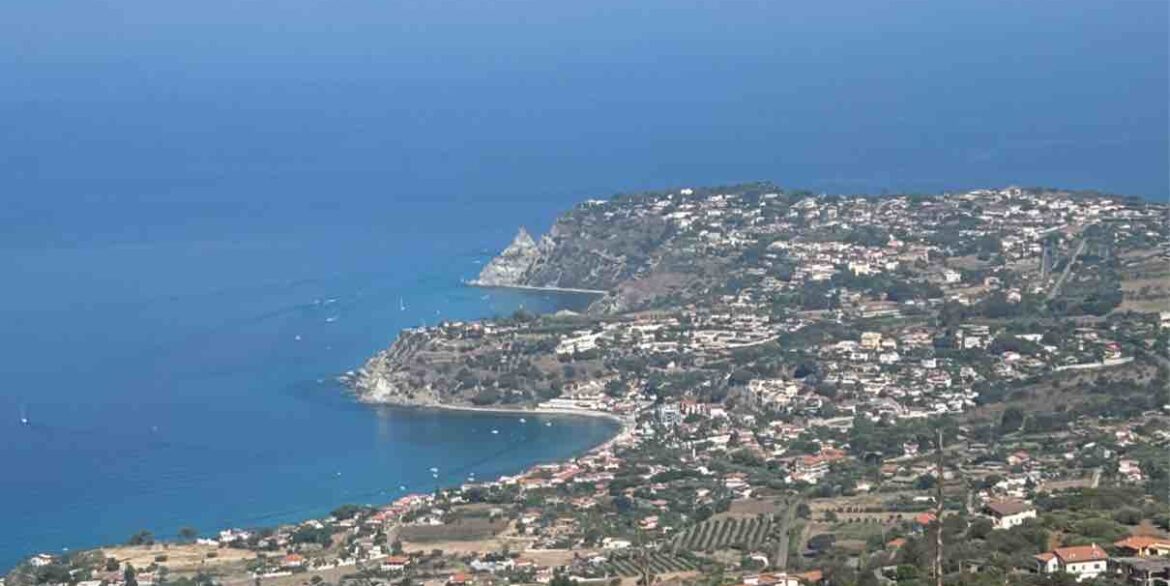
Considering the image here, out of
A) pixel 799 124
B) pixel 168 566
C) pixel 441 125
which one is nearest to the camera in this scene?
pixel 168 566

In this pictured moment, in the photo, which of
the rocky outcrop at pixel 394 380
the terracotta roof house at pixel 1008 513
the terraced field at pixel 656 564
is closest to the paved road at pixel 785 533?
the terraced field at pixel 656 564

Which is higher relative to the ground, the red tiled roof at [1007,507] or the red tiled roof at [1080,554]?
the red tiled roof at [1007,507]

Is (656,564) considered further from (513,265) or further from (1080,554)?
(513,265)

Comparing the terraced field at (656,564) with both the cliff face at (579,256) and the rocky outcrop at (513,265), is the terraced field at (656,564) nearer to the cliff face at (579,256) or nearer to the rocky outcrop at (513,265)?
the cliff face at (579,256)

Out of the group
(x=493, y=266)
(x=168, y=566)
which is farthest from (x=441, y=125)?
(x=168, y=566)

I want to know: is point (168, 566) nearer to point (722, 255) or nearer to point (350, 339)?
point (350, 339)
